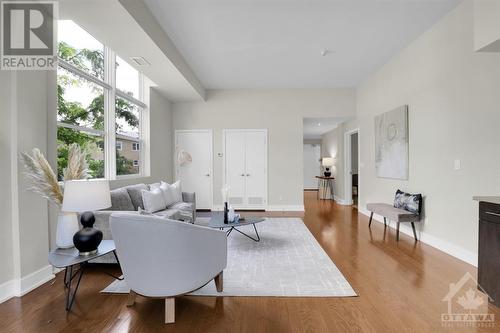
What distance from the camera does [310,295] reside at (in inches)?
86.5

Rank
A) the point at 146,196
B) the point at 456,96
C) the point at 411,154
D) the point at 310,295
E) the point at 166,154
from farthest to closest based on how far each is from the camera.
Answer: the point at 166,154, the point at 411,154, the point at 146,196, the point at 456,96, the point at 310,295

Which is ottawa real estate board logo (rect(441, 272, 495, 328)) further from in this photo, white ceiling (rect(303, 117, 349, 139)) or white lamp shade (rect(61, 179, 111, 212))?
white ceiling (rect(303, 117, 349, 139))

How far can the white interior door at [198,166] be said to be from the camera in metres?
6.39

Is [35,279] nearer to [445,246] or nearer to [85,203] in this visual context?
[85,203]

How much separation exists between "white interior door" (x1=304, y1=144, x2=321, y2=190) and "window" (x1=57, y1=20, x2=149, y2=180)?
833 cm

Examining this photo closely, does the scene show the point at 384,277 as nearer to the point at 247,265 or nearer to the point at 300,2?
the point at 247,265

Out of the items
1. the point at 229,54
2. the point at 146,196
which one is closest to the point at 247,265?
→ the point at 146,196

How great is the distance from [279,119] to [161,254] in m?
5.17

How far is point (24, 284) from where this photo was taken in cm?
226

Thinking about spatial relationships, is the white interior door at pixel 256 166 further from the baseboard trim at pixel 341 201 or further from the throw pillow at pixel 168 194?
the baseboard trim at pixel 341 201

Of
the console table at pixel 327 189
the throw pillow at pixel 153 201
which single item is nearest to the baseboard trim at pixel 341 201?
the console table at pixel 327 189

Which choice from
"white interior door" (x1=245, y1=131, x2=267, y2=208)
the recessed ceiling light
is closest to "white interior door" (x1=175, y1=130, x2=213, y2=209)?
"white interior door" (x1=245, y1=131, x2=267, y2=208)

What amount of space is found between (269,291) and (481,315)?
169cm

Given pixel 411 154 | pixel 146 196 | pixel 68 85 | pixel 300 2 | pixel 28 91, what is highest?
pixel 300 2
